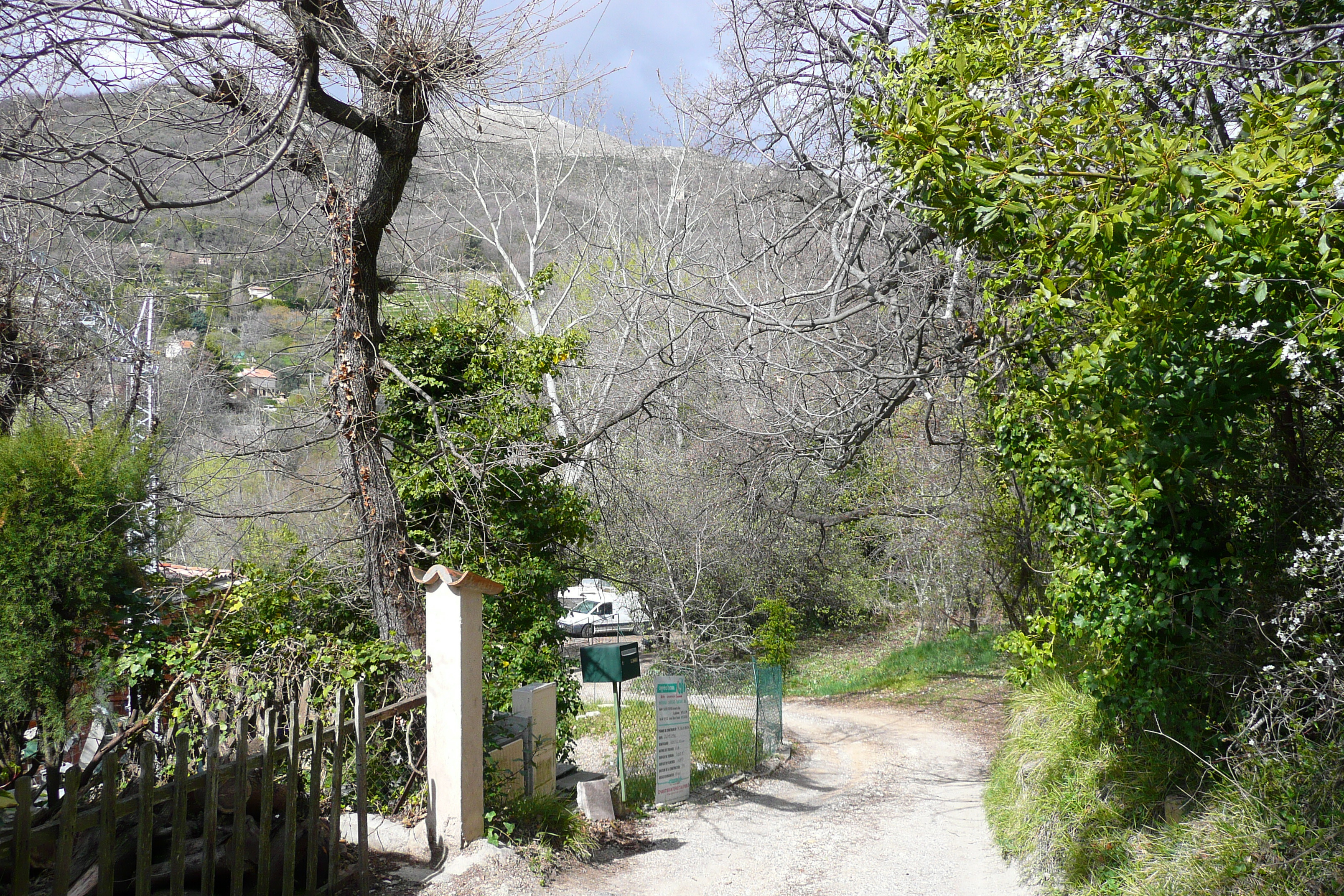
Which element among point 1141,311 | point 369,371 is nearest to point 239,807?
point 369,371

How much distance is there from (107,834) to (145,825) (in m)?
0.20

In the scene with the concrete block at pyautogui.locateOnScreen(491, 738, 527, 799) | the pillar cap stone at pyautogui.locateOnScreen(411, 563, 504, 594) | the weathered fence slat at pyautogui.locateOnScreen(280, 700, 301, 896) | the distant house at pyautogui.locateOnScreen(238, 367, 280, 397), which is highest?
the distant house at pyautogui.locateOnScreen(238, 367, 280, 397)

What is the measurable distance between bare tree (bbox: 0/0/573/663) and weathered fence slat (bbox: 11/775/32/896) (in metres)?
2.80

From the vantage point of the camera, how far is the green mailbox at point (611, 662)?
9.32 meters

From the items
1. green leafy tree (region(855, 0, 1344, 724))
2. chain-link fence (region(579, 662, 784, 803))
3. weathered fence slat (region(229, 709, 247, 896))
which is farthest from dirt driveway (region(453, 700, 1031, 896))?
green leafy tree (region(855, 0, 1344, 724))

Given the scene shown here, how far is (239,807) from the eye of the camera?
480 cm

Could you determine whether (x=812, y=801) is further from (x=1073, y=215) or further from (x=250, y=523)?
(x=1073, y=215)

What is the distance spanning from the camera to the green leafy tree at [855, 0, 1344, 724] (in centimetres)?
374

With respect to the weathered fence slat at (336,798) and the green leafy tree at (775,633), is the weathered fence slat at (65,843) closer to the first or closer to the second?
the weathered fence slat at (336,798)

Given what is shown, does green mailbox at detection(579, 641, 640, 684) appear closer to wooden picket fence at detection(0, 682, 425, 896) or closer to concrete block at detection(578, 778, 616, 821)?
concrete block at detection(578, 778, 616, 821)

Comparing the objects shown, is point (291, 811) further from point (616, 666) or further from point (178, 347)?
point (178, 347)

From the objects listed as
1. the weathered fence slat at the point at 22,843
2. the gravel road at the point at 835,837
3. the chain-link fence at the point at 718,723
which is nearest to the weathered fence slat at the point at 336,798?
the gravel road at the point at 835,837

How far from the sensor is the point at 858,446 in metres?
9.36

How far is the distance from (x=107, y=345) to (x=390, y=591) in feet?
26.8
